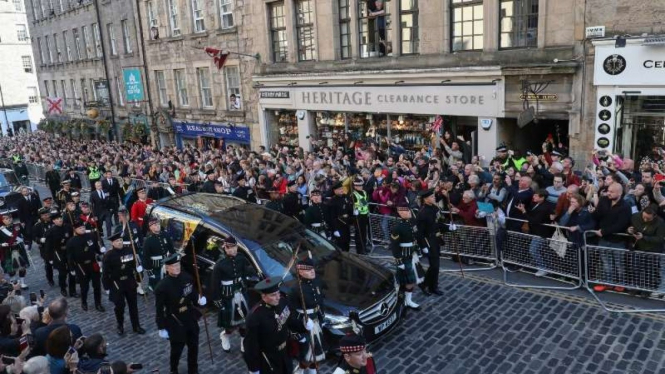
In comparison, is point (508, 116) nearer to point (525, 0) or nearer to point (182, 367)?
point (525, 0)

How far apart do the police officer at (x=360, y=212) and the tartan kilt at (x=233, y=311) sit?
4.01 meters

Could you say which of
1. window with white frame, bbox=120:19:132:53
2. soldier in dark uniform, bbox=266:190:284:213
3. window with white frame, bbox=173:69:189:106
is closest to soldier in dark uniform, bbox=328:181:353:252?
soldier in dark uniform, bbox=266:190:284:213

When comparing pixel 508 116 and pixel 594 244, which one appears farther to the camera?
pixel 508 116

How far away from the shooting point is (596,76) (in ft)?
41.3

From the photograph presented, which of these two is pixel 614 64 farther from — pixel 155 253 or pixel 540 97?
pixel 155 253

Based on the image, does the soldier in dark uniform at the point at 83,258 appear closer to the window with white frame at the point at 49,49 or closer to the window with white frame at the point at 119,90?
the window with white frame at the point at 119,90

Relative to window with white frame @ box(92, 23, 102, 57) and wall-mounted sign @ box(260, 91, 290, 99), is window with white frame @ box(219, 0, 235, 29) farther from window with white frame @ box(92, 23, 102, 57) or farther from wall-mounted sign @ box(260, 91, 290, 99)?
window with white frame @ box(92, 23, 102, 57)

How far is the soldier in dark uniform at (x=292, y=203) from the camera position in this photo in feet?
38.6

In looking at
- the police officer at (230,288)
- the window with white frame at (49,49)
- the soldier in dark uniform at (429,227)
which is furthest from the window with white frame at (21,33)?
the soldier in dark uniform at (429,227)

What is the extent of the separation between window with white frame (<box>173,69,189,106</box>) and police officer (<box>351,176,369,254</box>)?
1893 cm

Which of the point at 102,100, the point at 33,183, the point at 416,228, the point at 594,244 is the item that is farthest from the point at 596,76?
the point at 102,100

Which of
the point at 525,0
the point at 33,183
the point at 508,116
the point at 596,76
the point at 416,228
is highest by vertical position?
the point at 525,0

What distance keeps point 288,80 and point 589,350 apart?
1666cm

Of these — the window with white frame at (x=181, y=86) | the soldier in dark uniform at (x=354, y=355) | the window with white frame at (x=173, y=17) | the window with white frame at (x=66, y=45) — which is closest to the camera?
the soldier in dark uniform at (x=354, y=355)
